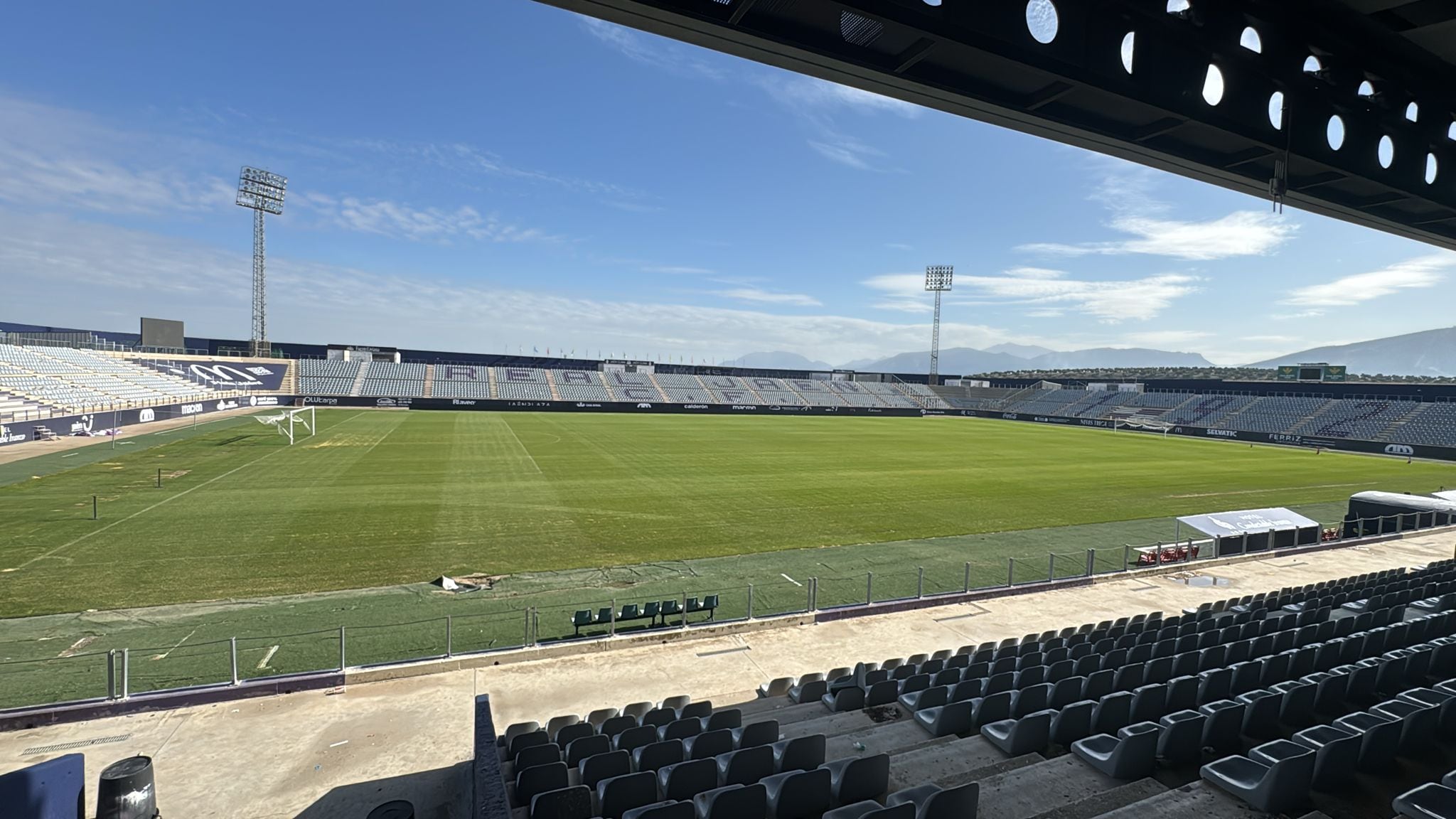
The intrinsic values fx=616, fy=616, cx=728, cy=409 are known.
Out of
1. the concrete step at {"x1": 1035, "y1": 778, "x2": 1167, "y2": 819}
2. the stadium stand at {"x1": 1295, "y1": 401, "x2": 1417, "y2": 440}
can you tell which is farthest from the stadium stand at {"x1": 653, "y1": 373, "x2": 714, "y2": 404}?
the concrete step at {"x1": 1035, "y1": 778, "x2": 1167, "y2": 819}

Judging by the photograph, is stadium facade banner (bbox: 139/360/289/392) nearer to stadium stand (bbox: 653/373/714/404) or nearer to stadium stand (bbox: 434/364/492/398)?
stadium stand (bbox: 434/364/492/398)

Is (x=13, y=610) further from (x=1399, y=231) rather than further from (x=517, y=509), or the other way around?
(x=1399, y=231)

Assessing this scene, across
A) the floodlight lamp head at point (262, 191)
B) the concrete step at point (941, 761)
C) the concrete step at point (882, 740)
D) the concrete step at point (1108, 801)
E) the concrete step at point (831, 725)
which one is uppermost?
the floodlight lamp head at point (262, 191)

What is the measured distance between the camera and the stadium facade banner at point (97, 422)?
117 ft

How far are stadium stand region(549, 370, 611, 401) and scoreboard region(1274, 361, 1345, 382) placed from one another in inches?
3430

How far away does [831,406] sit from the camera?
322ft

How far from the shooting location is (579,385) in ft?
309

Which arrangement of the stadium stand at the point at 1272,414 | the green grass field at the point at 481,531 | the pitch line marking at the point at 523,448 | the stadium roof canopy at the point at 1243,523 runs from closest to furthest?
the green grass field at the point at 481,531 < the stadium roof canopy at the point at 1243,523 < the pitch line marking at the point at 523,448 < the stadium stand at the point at 1272,414

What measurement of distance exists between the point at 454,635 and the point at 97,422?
48221 mm

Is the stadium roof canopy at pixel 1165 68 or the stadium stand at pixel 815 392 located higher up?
the stadium roof canopy at pixel 1165 68

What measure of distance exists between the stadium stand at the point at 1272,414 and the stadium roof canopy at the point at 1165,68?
263ft

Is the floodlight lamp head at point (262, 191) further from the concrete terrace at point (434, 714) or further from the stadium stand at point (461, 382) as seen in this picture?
the concrete terrace at point (434, 714)

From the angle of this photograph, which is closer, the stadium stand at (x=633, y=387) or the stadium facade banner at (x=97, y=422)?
the stadium facade banner at (x=97, y=422)

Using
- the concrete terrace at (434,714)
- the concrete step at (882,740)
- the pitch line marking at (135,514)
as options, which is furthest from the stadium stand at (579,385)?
the concrete step at (882,740)
